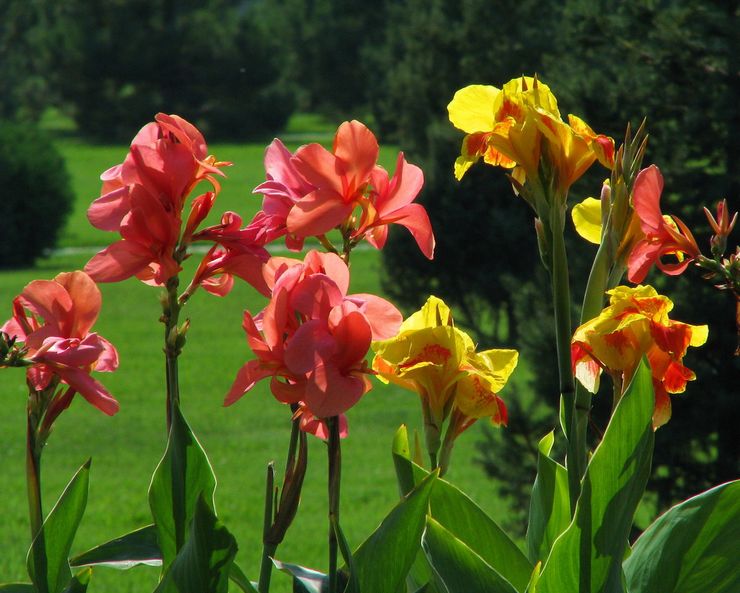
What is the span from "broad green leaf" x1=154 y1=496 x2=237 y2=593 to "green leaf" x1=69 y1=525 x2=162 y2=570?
0.16m

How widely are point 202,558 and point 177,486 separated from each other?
0.31ft

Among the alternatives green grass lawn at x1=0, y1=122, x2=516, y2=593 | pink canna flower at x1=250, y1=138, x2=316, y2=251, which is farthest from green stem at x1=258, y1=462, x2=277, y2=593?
green grass lawn at x1=0, y1=122, x2=516, y2=593

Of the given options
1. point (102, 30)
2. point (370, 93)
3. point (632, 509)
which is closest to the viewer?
point (632, 509)

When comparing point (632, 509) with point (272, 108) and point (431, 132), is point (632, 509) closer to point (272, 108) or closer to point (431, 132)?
point (431, 132)

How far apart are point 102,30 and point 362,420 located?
29.0 meters

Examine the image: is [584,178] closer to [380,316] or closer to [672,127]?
[672,127]

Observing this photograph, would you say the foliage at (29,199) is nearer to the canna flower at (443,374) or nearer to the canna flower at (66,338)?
the canna flower at (66,338)

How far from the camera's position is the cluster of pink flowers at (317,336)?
0.97m

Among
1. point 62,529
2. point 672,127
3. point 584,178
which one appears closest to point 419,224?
point 62,529

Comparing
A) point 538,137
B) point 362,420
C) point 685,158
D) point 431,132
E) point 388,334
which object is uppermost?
point 538,137

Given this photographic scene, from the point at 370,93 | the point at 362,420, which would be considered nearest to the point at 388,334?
the point at 362,420

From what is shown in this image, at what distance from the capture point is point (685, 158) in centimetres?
366

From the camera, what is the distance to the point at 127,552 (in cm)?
117

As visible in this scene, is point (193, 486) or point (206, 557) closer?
point (206, 557)
